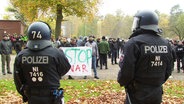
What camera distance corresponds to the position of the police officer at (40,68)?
A: 5.11m

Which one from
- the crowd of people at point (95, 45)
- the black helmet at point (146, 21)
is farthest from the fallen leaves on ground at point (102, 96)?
the black helmet at point (146, 21)

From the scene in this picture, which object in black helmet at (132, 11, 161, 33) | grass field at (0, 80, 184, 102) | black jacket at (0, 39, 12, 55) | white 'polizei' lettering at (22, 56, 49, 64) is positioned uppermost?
black helmet at (132, 11, 161, 33)

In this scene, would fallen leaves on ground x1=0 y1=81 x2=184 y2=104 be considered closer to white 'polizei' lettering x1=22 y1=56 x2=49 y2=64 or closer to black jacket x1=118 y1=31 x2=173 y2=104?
white 'polizei' lettering x1=22 y1=56 x2=49 y2=64

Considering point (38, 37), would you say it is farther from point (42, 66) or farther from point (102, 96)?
point (102, 96)

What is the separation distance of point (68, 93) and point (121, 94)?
1587 millimetres

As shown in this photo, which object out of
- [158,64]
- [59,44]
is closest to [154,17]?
[158,64]

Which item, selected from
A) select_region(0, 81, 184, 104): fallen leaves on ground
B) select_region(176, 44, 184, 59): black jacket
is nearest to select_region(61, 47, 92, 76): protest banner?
select_region(0, 81, 184, 104): fallen leaves on ground

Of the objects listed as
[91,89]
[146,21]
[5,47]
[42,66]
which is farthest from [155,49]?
[5,47]

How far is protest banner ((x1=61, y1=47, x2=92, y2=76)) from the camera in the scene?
15.1m

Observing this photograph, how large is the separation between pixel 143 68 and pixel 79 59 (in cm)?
1039

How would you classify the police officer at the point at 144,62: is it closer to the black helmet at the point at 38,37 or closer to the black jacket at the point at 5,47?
the black helmet at the point at 38,37

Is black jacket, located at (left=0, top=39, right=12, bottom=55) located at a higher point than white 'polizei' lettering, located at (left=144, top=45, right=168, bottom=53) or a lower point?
lower

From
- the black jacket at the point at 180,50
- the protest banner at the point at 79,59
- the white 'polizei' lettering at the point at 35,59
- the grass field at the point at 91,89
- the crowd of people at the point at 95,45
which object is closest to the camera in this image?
the white 'polizei' lettering at the point at 35,59

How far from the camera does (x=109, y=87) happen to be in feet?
39.9
